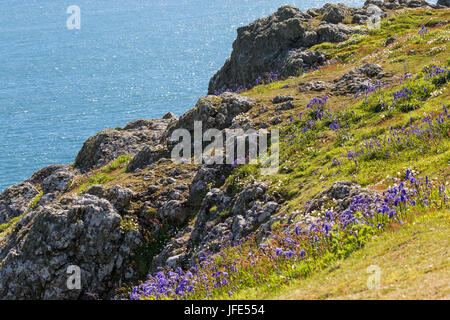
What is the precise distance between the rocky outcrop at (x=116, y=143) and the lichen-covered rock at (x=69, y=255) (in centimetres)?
1513

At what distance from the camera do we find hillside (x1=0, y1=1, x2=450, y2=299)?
1023 centimetres

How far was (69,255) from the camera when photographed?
19469 mm

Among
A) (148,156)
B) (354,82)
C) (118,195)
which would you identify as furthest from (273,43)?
(118,195)

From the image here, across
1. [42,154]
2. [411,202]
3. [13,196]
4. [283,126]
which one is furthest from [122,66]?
[411,202]

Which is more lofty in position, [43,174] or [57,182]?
[57,182]

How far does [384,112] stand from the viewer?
68.1 feet

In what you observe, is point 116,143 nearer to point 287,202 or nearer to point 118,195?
point 118,195

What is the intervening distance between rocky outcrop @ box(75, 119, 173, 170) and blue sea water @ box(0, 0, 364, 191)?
22.3 meters

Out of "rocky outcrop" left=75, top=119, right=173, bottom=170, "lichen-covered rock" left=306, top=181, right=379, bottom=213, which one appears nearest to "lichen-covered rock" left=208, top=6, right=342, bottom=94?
"rocky outcrop" left=75, top=119, right=173, bottom=170
